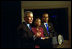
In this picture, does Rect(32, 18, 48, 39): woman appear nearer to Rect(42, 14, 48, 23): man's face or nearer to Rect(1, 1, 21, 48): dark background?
Rect(42, 14, 48, 23): man's face

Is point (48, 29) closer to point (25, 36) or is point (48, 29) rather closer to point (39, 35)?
point (39, 35)

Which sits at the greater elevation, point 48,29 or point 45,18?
point 45,18

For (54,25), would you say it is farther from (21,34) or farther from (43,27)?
(21,34)

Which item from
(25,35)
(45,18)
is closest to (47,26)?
(45,18)

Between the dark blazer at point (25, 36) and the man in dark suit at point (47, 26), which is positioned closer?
the dark blazer at point (25, 36)

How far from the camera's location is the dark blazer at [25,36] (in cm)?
640

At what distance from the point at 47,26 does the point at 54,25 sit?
0.71 ft

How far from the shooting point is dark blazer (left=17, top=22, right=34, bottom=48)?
6402 millimetres

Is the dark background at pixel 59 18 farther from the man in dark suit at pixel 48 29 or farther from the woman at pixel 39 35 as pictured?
the woman at pixel 39 35

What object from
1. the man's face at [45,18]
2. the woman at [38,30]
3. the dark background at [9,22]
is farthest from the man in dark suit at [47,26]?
the dark background at [9,22]

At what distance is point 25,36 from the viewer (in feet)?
21.0

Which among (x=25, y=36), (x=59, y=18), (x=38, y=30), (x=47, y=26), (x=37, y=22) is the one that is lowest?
(x=25, y=36)

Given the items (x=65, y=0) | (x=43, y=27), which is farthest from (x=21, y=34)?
(x=65, y=0)

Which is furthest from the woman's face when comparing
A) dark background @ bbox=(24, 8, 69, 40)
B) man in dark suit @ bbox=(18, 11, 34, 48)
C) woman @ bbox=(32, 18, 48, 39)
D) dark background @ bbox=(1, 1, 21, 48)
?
dark background @ bbox=(1, 1, 21, 48)
